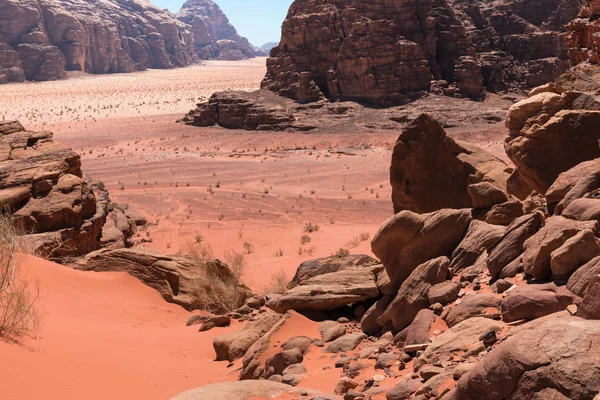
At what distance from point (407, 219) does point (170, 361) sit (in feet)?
9.77

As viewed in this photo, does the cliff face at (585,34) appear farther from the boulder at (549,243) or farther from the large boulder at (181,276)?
the boulder at (549,243)

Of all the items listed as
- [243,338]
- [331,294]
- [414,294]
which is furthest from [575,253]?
[243,338]

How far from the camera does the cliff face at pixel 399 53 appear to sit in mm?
44906

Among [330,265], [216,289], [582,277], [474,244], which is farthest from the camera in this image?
[216,289]

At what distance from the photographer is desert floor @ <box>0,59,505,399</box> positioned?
5.77 meters

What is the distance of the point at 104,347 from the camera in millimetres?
6328

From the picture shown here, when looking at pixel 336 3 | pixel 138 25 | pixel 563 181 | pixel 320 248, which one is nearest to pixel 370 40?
pixel 336 3

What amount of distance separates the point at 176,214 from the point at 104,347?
14960 mm

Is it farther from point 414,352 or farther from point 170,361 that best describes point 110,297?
point 414,352

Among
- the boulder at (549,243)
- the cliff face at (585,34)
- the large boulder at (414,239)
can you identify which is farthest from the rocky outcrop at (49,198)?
the cliff face at (585,34)

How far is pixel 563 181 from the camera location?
6.29 m

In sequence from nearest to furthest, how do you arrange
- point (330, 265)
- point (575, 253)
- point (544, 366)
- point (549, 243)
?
point (544, 366) < point (575, 253) < point (549, 243) < point (330, 265)

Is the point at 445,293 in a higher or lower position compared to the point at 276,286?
higher

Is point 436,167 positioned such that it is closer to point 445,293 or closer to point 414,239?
point 414,239
